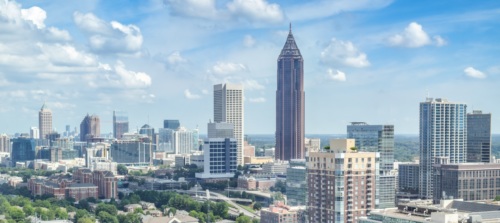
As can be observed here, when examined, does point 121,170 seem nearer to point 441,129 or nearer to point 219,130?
point 219,130

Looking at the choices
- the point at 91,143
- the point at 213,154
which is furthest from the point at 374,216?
the point at 91,143

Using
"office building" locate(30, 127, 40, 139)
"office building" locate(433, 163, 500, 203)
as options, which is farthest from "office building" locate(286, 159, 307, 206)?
"office building" locate(30, 127, 40, 139)

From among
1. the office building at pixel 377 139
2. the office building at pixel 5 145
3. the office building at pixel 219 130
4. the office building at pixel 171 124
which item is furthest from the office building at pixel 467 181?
the office building at pixel 171 124

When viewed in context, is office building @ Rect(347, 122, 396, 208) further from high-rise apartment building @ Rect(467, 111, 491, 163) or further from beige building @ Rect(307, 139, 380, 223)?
beige building @ Rect(307, 139, 380, 223)

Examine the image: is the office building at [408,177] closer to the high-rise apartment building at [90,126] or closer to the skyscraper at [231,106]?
the skyscraper at [231,106]

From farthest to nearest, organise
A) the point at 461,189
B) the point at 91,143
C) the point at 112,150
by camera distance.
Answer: the point at 91,143
the point at 112,150
the point at 461,189

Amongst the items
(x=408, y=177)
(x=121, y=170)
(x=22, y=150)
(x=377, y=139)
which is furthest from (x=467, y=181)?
(x=22, y=150)

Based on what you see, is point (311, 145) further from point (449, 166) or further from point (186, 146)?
point (449, 166)
